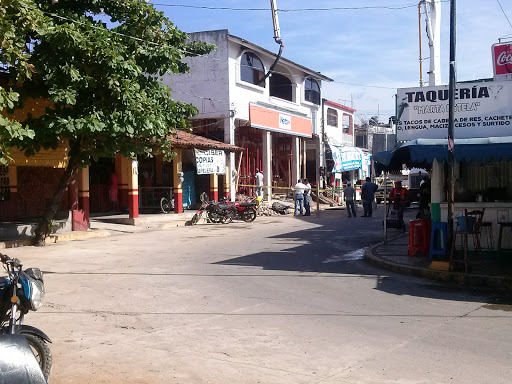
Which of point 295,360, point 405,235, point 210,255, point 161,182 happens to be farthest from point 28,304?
point 161,182

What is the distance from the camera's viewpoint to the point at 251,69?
30.8 metres

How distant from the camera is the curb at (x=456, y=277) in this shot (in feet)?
29.8

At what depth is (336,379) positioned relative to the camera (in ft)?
16.0

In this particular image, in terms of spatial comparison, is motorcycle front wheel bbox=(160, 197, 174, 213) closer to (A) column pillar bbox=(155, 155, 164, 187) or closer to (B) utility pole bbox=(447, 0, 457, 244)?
Result: (A) column pillar bbox=(155, 155, 164, 187)

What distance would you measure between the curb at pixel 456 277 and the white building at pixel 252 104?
59.9 feet

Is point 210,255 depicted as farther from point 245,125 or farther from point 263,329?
point 245,125

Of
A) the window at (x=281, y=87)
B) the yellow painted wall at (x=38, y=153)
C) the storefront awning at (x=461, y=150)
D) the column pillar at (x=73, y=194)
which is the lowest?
the column pillar at (x=73, y=194)

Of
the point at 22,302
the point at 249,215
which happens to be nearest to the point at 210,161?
the point at 249,215

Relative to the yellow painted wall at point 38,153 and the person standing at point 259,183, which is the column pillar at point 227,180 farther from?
the yellow painted wall at point 38,153

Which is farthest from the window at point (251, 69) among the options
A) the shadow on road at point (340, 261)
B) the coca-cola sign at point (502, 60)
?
the coca-cola sign at point (502, 60)

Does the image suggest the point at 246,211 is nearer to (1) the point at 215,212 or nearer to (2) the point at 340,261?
(1) the point at 215,212

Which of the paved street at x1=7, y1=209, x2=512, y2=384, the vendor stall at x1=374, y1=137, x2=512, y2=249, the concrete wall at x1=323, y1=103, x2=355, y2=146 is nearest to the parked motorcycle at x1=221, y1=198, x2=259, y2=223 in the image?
the paved street at x1=7, y1=209, x2=512, y2=384

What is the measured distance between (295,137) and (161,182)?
40.0 ft

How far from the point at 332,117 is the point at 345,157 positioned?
137 inches
